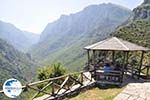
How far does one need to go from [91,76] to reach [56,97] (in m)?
4.53

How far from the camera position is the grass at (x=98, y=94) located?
14.0 m

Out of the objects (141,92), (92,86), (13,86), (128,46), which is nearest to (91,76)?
(92,86)

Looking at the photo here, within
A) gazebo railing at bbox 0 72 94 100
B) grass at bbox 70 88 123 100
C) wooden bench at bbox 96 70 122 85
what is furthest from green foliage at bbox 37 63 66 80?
grass at bbox 70 88 123 100

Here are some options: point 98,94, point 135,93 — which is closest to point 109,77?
point 98,94

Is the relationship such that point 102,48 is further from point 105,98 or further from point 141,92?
point 141,92

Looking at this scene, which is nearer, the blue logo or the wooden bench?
the blue logo

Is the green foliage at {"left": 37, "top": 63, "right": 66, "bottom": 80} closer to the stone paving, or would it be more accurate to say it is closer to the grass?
the grass

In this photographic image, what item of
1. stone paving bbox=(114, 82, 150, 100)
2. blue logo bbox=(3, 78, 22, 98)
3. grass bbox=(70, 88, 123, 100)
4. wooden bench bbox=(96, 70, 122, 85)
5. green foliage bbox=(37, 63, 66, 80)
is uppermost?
blue logo bbox=(3, 78, 22, 98)

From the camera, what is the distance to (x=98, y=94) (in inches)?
584

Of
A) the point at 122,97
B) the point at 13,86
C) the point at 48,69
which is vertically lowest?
the point at 48,69

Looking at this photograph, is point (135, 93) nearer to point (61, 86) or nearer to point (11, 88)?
point (61, 86)

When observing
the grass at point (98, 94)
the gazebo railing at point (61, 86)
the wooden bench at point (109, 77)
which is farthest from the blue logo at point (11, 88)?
the wooden bench at point (109, 77)

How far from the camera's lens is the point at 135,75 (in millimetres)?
19000

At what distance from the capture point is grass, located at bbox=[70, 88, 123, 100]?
45.8 ft
